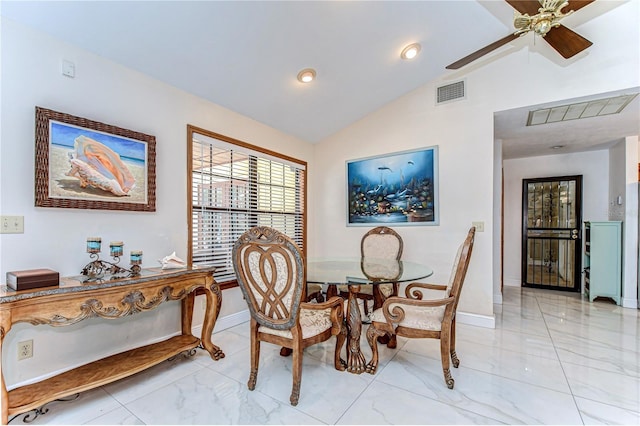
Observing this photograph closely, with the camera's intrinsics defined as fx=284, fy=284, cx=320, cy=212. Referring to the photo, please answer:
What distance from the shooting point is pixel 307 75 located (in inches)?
118

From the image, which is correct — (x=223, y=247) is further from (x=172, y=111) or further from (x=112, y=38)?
(x=112, y=38)

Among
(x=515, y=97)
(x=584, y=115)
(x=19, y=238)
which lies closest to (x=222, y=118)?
(x=19, y=238)

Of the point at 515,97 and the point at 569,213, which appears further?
the point at 569,213

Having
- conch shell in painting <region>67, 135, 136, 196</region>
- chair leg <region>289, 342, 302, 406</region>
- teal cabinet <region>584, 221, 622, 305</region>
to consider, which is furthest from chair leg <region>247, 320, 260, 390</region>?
teal cabinet <region>584, 221, 622, 305</region>

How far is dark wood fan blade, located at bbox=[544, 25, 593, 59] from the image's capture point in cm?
203

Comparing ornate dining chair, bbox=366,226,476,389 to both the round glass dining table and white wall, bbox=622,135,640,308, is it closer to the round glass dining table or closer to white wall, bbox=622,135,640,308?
the round glass dining table

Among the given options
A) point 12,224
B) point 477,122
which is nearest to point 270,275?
point 12,224

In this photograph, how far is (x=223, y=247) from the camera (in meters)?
3.22

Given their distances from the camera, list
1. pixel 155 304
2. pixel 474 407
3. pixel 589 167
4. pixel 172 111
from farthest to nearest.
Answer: pixel 589 167, pixel 172 111, pixel 155 304, pixel 474 407

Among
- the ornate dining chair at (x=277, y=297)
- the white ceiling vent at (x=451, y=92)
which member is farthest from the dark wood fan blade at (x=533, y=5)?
the ornate dining chair at (x=277, y=297)

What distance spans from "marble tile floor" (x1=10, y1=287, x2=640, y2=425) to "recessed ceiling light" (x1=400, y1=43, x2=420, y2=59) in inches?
115

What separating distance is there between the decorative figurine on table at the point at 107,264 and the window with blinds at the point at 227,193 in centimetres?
67

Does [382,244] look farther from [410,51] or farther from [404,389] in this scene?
[410,51]

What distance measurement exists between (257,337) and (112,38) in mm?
2459
